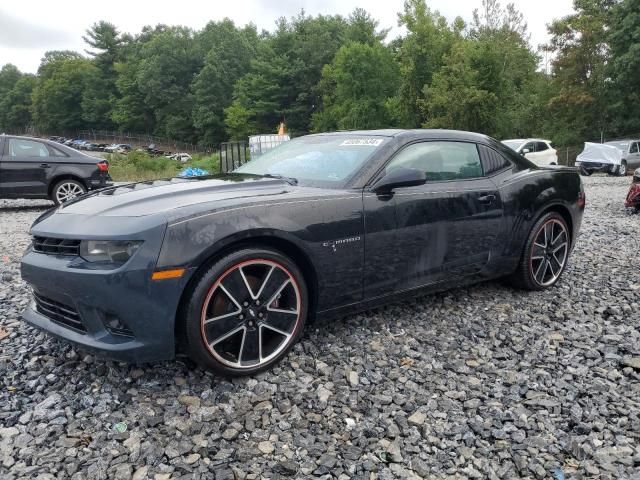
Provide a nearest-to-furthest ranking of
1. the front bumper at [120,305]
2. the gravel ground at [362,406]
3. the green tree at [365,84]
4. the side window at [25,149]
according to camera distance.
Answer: the gravel ground at [362,406] < the front bumper at [120,305] < the side window at [25,149] < the green tree at [365,84]

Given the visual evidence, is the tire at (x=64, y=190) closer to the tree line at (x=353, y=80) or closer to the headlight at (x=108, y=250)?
the headlight at (x=108, y=250)

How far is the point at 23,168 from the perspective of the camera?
359 inches

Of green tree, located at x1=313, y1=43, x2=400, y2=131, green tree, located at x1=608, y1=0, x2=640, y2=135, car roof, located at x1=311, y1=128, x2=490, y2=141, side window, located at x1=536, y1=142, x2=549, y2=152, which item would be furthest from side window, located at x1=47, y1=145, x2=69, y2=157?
green tree, located at x1=313, y1=43, x2=400, y2=131

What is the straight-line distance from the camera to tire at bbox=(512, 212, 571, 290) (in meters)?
4.19

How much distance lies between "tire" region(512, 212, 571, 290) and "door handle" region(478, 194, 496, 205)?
590mm

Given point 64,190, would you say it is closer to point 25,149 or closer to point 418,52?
point 25,149

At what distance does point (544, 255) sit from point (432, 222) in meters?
1.47

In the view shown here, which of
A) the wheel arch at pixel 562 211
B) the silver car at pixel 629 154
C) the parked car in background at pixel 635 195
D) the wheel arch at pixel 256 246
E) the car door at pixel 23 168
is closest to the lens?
the wheel arch at pixel 256 246

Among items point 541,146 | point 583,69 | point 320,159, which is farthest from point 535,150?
point 583,69

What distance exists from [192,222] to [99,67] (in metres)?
103

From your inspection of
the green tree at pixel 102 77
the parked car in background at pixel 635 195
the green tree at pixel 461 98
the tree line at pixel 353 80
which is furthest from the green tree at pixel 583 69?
the green tree at pixel 102 77

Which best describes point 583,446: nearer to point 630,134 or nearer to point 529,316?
point 529,316

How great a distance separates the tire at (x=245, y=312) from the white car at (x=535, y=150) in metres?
15.7

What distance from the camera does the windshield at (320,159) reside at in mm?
3308
